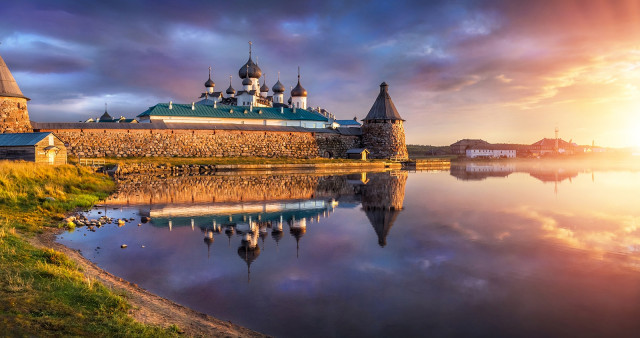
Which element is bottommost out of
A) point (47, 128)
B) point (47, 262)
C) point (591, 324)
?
point (591, 324)

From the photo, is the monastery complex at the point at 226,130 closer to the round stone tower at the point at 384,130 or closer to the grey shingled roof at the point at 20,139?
the round stone tower at the point at 384,130

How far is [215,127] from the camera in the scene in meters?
36.2

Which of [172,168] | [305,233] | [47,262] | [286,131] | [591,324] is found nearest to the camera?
[591,324]

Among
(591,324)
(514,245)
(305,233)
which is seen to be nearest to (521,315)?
(591,324)

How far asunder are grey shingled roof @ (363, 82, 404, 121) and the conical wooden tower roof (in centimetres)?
3082

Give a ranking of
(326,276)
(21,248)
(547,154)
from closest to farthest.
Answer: (21,248) → (326,276) → (547,154)

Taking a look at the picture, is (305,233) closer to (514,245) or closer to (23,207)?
(514,245)

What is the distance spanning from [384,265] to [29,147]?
22.0 meters

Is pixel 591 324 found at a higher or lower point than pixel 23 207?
lower

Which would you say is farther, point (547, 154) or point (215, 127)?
point (547, 154)

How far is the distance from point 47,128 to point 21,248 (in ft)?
93.3

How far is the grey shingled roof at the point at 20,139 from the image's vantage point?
21375mm

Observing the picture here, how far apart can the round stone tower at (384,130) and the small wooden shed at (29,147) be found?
97.0 ft

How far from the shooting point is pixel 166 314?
4320mm
